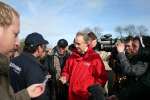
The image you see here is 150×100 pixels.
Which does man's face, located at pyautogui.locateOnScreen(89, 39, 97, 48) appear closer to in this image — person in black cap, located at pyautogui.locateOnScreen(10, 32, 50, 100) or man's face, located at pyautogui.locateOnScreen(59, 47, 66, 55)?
man's face, located at pyautogui.locateOnScreen(59, 47, 66, 55)

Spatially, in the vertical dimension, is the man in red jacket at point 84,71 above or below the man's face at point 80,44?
below

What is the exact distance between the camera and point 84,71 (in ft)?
22.4

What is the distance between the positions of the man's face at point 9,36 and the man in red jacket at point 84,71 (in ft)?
14.4

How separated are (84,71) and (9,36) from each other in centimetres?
453

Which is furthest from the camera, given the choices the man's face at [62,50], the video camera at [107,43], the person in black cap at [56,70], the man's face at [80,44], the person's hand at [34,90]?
the man's face at [62,50]

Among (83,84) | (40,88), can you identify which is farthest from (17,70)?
(40,88)

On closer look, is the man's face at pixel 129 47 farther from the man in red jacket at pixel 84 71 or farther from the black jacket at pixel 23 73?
the black jacket at pixel 23 73

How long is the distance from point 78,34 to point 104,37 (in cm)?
64

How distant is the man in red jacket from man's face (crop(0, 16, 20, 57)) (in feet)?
14.4

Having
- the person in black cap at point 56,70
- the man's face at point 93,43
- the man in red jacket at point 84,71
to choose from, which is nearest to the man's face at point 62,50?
the person in black cap at point 56,70

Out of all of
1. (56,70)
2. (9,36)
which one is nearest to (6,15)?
(9,36)

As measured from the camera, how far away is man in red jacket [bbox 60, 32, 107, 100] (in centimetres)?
683

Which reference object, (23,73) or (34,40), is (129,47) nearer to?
(34,40)

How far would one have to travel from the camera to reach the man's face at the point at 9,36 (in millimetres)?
2316
